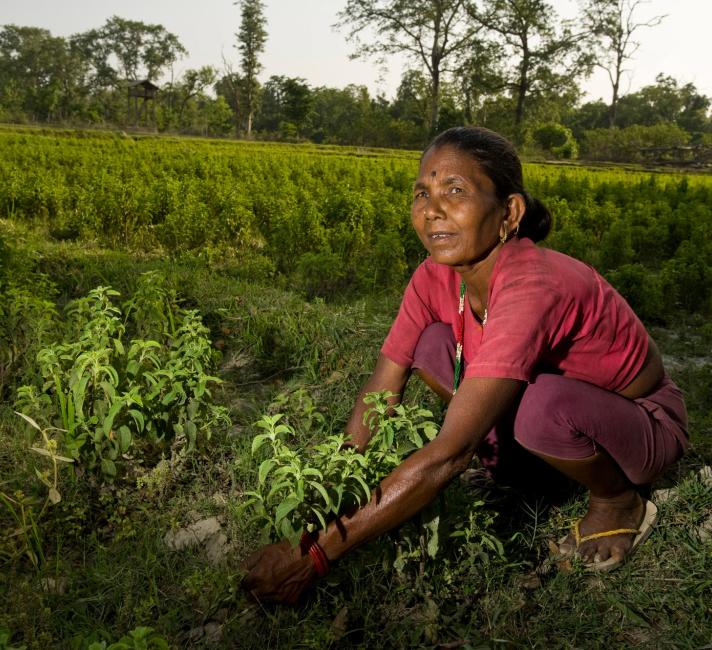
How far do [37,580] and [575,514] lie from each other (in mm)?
1903

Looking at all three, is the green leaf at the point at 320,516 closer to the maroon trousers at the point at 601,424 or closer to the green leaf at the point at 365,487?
the green leaf at the point at 365,487

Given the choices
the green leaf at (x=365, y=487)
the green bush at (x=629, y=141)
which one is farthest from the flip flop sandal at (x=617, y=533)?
the green bush at (x=629, y=141)

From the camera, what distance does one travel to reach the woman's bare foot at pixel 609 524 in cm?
212

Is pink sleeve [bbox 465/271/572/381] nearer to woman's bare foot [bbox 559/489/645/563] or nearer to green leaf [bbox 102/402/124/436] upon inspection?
woman's bare foot [bbox 559/489/645/563]

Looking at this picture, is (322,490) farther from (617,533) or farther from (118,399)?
(617,533)

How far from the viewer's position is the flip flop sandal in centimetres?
212

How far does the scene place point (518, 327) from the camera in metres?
1.66

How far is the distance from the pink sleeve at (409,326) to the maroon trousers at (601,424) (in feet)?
1.39

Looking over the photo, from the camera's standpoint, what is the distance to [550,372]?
2006 mm

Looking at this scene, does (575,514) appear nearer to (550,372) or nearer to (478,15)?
(550,372)

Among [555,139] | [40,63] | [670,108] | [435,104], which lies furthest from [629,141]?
[40,63]

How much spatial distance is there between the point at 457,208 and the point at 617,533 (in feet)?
4.06

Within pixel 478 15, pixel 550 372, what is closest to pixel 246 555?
pixel 550 372

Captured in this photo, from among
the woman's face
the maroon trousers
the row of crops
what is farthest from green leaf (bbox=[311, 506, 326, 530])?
the row of crops
